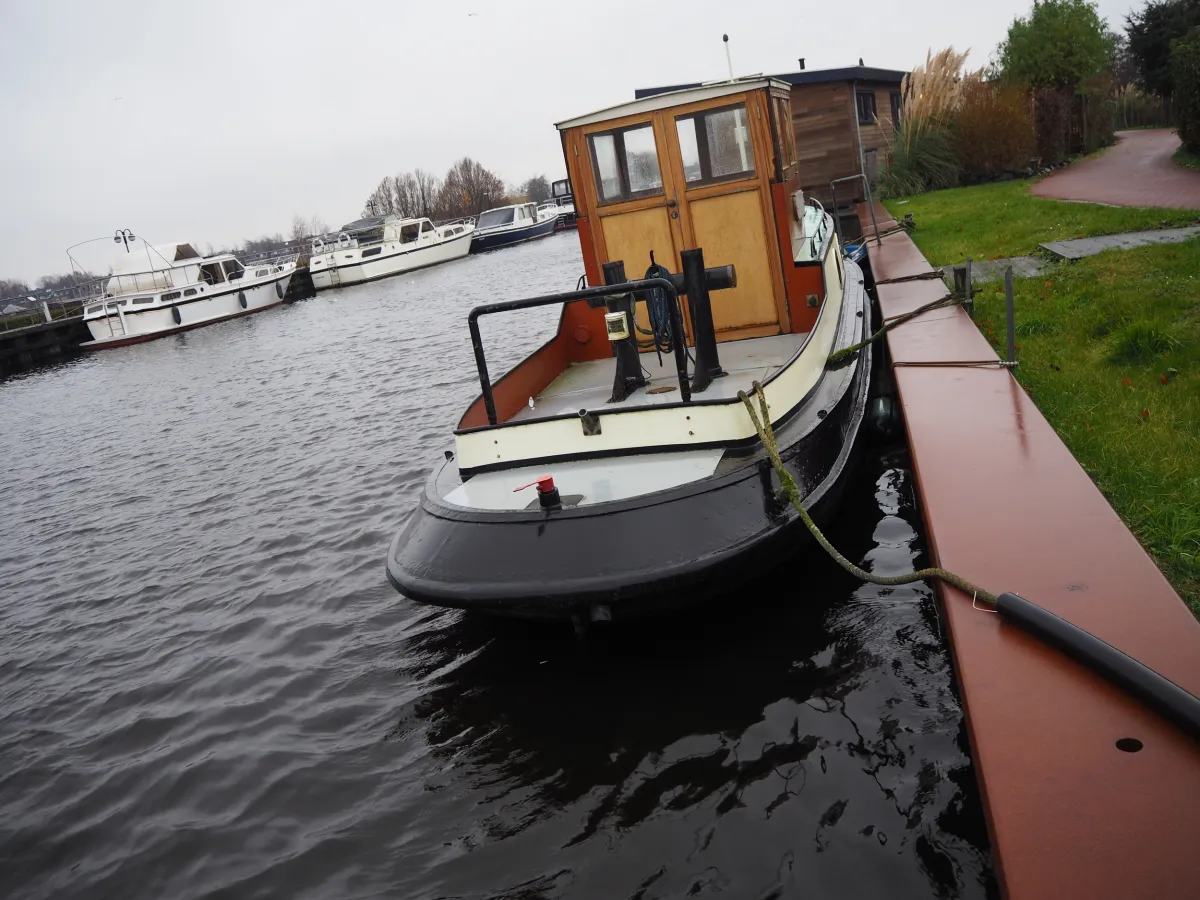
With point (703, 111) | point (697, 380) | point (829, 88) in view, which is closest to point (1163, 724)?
point (697, 380)

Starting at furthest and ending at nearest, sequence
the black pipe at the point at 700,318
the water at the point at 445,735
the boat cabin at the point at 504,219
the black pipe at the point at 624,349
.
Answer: the boat cabin at the point at 504,219, the black pipe at the point at 624,349, the black pipe at the point at 700,318, the water at the point at 445,735

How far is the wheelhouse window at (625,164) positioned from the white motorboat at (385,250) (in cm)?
3757

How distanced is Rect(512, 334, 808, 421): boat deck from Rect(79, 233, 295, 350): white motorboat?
30868 millimetres

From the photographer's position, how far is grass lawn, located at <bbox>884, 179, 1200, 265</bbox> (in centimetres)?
1158

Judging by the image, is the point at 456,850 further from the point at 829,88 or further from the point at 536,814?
the point at 829,88

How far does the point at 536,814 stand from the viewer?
3926 millimetres

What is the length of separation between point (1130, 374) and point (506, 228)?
49.3 m

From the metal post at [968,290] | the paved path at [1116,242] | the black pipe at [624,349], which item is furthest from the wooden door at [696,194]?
the paved path at [1116,242]

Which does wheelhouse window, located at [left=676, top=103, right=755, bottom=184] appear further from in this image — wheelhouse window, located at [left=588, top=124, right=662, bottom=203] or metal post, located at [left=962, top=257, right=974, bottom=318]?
metal post, located at [left=962, top=257, right=974, bottom=318]

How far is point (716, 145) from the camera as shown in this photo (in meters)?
7.46

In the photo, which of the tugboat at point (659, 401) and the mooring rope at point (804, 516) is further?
the tugboat at point (659, 401)

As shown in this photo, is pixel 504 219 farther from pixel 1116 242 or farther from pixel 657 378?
pixel 657 378

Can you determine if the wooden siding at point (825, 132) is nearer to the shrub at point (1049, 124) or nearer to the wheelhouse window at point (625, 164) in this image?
the shrub at point (1049, 124)

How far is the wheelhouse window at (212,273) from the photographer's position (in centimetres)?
3956
